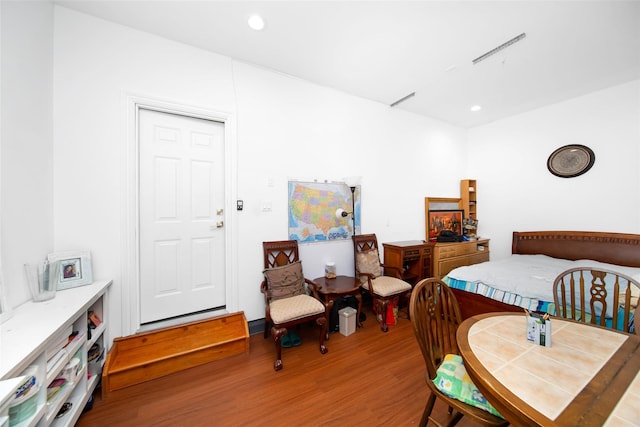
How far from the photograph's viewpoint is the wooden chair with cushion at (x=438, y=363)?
105 cm

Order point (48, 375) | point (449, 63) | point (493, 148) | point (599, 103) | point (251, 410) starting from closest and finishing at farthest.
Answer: point (48, 375) → point (251, 410) → point (449, 63) → point (599, 103) → point (493, 148)

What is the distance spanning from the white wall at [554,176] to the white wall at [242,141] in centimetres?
127

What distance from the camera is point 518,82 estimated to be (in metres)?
2.89

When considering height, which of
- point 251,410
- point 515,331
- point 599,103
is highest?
point 599,103

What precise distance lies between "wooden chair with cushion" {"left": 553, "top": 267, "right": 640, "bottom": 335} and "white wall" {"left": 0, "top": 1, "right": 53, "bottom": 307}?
11.7 feet

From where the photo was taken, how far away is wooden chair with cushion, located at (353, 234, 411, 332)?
258cm

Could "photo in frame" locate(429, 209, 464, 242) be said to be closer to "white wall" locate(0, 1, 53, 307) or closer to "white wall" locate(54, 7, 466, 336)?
"white wall" locate(54, 7, 466, 336)

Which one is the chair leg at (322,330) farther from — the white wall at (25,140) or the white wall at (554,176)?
the white wall at (554,176)

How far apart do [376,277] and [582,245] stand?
2.96 m

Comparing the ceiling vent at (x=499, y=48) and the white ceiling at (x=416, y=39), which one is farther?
the ceiling vent at (x=499, y=48)

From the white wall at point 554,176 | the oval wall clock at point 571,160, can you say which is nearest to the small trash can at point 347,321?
the white wall at point 554,176

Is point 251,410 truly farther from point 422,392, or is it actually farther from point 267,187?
point 267,187

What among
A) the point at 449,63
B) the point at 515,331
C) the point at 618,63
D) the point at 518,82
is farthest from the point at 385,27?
the point at 618,63

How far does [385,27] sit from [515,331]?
8.10ft
